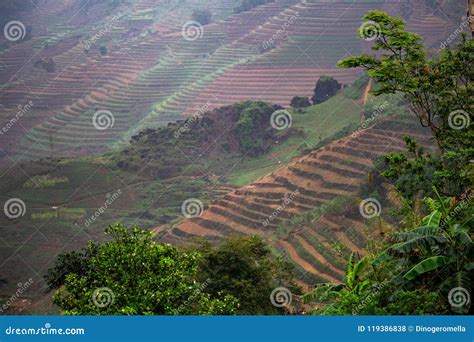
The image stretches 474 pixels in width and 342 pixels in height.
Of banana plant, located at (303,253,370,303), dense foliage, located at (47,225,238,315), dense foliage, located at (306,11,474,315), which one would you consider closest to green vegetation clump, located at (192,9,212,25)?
dense foliage, located at (306,11,474,315)

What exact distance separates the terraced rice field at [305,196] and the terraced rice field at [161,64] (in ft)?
103

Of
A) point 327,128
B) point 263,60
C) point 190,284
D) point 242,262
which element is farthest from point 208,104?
point 190,284

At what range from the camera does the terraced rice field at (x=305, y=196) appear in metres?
33.5

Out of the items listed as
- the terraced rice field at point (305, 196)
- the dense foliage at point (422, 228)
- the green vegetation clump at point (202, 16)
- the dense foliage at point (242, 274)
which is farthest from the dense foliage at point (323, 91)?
the dense foliage at point (422, 228)

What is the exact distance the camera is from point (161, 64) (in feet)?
294

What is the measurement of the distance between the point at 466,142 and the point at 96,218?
1467 inches

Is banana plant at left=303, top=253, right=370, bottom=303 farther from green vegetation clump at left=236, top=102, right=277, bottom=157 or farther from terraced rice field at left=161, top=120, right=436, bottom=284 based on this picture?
green vegetation clump at left=236, top=102, right=277, bottom=157

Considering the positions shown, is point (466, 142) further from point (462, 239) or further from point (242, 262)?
point (242, 262)

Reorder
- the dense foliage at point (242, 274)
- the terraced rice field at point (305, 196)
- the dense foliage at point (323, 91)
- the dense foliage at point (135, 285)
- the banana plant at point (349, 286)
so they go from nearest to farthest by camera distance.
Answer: the dense foliage at point (135, 285) < the banana plant at point (349, 286) < the dense foliage at point (242, 274) < the terraced rice field at point (305, 196) < the dense foliage at point (323, 91)

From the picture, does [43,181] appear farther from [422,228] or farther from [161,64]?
[422,228]

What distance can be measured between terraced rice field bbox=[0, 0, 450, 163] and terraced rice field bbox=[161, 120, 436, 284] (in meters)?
31.5

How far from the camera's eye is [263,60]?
79.8 m

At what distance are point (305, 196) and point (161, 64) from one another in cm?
5351

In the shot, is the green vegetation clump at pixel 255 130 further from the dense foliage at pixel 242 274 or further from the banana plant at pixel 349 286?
the banana plant at pixel 349 286
